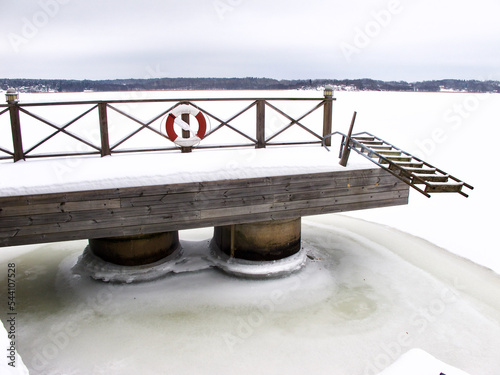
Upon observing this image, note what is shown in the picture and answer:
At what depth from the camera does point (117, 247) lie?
21.3 feet

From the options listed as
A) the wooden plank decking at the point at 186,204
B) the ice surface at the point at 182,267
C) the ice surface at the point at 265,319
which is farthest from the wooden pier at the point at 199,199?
the ice surface at the point at 265,319

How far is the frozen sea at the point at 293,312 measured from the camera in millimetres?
4449

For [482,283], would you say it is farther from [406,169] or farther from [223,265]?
[223,265]

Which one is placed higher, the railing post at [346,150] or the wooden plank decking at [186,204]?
the railing post at [346,150]

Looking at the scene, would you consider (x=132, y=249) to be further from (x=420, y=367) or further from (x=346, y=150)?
(x=420, y=367)

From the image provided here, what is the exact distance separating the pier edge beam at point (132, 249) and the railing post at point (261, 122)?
7.42 ft

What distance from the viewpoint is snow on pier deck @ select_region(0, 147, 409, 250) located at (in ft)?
15.7

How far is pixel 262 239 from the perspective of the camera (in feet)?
21.4

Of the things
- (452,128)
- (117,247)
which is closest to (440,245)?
(117,247)

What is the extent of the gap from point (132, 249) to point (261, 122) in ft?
9.86

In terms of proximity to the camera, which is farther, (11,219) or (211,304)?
(211,304)

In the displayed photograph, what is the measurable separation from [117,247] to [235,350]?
2877 mm

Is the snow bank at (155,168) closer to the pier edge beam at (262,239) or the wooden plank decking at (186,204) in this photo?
the wooden plank decking at (186,204)

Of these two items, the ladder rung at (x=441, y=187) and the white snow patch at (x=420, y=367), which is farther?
the ladder rung at (x=441, y=187)
